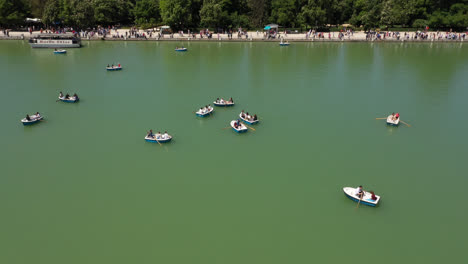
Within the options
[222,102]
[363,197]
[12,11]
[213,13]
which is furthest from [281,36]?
[363,197]

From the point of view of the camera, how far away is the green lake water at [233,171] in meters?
14.4

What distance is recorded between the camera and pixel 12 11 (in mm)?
60344

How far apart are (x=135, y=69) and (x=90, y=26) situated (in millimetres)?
28477

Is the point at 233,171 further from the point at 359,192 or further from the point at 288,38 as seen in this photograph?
the point at 288,38

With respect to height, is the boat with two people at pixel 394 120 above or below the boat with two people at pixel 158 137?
above

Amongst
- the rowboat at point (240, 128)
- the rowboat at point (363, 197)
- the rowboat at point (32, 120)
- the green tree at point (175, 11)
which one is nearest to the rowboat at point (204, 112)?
the rowboat at point (240, 128)

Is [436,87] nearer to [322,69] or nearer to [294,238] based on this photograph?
[322,69]

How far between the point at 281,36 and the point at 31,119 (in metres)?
44.3

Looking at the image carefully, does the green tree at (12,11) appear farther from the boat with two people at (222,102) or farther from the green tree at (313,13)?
the boat with two people at (222,102)

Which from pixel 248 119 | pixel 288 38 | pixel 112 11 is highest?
pixel 112 11

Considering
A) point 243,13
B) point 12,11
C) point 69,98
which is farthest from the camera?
point 243,13

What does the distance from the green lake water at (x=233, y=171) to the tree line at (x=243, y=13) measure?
2626cm

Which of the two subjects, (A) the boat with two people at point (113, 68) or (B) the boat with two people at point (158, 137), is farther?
(A) the boat with two people at point (113, 68)

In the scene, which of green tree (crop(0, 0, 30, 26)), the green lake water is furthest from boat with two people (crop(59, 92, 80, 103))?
green tree (crop(0, 0, 30, 26))
